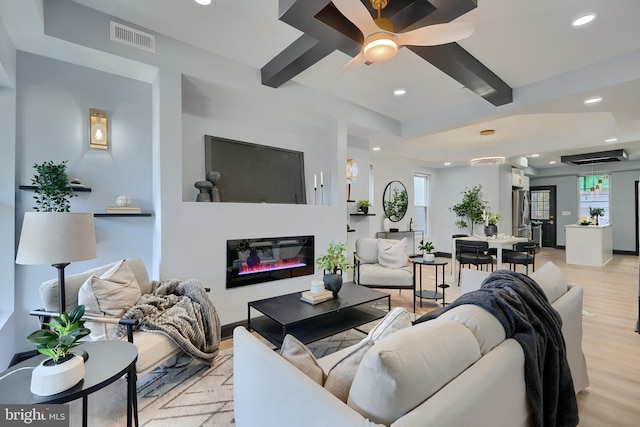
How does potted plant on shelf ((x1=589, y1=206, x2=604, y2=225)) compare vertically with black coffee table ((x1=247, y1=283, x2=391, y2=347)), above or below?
above

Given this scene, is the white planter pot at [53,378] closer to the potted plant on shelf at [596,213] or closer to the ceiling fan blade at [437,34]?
the ceiling fan blade at [437,34]

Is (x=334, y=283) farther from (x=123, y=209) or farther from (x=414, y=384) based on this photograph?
(x=123, y=209)

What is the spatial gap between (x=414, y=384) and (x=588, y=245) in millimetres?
8670

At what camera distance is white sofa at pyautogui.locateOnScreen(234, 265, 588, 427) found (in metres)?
0.85

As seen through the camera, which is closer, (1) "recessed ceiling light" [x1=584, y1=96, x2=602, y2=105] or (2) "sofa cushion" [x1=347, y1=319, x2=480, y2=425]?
(2) "sofa cushion" [x1=347, y1=319, x2=480, y2=425]

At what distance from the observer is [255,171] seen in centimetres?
383

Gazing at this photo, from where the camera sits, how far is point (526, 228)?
30.0 feet

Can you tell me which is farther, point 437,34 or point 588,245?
point 588,245

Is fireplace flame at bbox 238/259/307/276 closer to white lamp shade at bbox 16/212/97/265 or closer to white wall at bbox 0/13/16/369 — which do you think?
white lamp shade at bbox 16/212/97/265

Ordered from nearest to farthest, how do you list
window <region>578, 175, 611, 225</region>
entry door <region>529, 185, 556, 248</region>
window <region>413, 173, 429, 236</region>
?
window <region>413, 173, 429, 236</region>
window <region>578, 175, 611, 225</region>
entry door <region>529, 185, 556, 248</region>

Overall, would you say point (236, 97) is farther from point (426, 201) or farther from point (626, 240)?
point (626, 240)

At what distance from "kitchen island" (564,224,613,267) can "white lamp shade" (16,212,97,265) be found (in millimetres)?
9412

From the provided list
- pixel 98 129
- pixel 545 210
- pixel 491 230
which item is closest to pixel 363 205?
pixel 491 230

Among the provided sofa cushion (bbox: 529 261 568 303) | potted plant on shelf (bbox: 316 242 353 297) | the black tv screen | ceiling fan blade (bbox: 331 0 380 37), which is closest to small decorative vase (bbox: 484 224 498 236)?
sofa cushion (bbox: 529 261 568 303)
